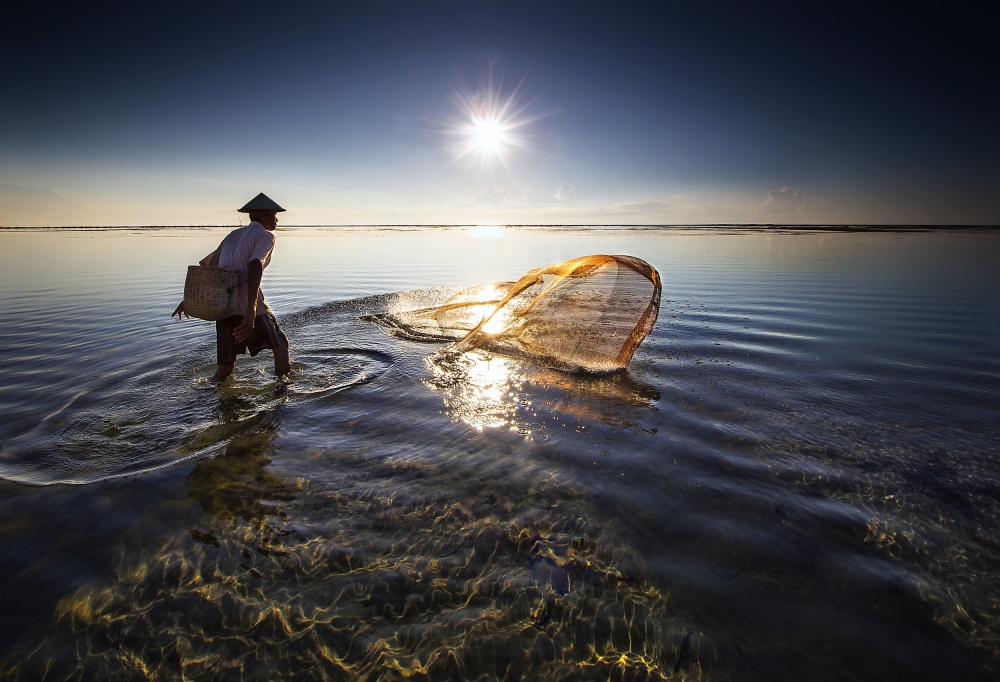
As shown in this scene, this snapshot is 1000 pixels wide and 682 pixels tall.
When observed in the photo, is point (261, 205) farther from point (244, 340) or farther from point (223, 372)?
point (223, 372)

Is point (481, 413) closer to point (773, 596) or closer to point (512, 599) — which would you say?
point (512, 599)

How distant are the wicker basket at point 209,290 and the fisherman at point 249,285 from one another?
0.35 ft

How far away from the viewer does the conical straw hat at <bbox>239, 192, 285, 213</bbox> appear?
233 inches

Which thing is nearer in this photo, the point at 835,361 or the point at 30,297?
the point at 835,361

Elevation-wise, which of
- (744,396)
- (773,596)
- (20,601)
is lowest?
(20,601)

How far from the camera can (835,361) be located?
7328 mm

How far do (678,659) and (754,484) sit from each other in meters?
1.97

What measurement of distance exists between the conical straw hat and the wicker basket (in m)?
0.85

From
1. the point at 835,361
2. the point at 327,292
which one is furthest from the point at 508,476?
the point at 327,292

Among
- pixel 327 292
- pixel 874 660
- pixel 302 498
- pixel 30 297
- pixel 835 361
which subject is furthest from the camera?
pixel 327 292

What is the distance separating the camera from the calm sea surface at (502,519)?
8.29 ft

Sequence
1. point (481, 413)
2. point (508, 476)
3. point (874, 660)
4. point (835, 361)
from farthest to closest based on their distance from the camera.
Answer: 1. point (835, 361)
2. point (481, 413)
3. point (508, 476)
4. point (874, 660)

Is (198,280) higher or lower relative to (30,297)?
higher

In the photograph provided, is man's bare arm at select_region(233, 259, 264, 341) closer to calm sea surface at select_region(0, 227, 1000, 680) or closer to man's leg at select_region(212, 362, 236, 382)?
man's leg at select_region(212, 362, 236, 382)
